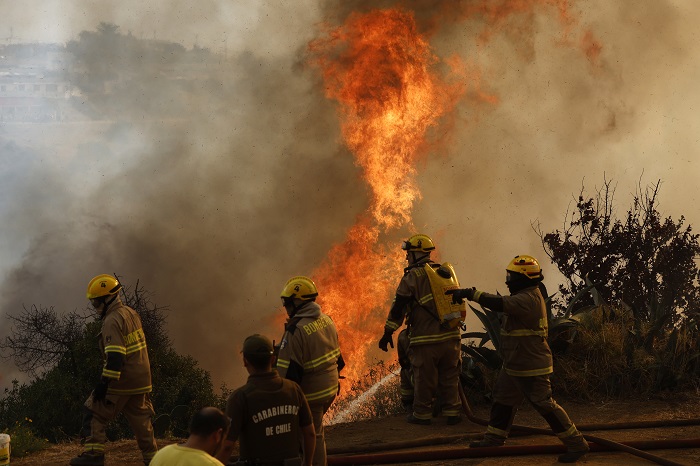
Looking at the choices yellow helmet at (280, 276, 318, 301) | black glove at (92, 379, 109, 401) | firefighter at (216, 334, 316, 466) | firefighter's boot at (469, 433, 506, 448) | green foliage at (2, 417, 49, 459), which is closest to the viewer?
firefighter at (216, 334, 316, 466)

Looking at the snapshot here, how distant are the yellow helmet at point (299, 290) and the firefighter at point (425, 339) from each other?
8.11ft

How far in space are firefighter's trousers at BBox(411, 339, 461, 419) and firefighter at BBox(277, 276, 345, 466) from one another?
2.74 meters

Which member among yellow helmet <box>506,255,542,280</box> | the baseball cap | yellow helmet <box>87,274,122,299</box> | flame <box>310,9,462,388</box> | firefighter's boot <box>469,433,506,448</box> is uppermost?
flame <box>310,9,462,388</box>

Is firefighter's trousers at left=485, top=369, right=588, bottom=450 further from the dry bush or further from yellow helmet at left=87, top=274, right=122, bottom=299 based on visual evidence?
Result: yellow helmet at left=87, top=274, right=122, bottom=299

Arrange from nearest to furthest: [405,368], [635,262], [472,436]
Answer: [472,436] < [405,368] < [635,262]

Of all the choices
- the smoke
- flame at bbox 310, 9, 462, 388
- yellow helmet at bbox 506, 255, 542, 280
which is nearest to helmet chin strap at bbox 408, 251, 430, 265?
yellow helmet at bbox 506, 255, 542, 280

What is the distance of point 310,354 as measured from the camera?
625 cm

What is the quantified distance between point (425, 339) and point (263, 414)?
174 inches

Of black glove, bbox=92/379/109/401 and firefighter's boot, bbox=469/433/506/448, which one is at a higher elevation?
black glove, bbox=92/379/109/401

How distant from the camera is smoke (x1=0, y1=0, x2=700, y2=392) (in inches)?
1051

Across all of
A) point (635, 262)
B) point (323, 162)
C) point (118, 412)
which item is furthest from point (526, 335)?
point (323, 162)

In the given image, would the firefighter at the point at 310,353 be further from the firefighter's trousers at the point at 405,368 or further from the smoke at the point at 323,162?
the smoke at the point at 323,162

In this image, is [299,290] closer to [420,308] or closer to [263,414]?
[263,414]

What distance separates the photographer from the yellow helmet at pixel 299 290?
6441 millimetres
